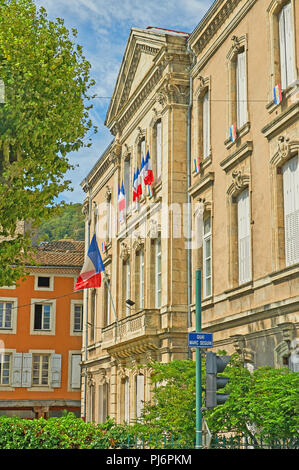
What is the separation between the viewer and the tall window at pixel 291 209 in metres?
18.3

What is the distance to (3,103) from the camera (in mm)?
19125

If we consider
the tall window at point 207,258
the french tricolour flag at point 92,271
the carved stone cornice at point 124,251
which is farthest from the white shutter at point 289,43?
the carved stone cornice at point 124,251

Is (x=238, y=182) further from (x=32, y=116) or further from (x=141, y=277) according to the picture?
(x=141, y=277)

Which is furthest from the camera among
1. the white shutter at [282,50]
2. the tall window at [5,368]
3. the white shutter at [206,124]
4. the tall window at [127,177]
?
the tall window at [5,368]

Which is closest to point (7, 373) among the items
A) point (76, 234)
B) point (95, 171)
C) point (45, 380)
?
point (45, 380)

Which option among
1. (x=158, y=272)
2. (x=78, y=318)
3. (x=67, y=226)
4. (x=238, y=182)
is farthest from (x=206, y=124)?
(x=67, y=226)

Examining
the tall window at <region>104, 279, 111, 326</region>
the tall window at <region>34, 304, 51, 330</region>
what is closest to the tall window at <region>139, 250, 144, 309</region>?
the tall window at <region>104, 279, 111, 326</region>

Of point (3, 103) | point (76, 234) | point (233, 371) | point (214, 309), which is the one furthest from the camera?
point (76, 234)

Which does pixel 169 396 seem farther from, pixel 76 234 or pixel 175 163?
pixel 76 234

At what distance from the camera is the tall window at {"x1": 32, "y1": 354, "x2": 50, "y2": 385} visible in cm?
4569

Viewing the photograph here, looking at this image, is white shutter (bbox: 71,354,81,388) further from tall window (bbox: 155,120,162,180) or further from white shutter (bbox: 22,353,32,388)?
tall window (bbox: 155,120,162,180)

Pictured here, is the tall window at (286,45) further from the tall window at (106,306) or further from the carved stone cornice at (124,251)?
the tall window at (106,306)

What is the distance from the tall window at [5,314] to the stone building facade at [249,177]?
77.4 ft
